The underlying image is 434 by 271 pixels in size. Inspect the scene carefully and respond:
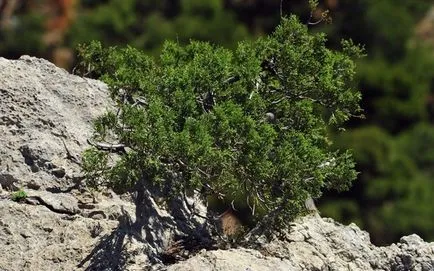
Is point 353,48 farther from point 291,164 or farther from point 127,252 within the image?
point 127,252

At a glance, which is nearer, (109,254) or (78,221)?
(109,254)

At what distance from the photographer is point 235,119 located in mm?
11102

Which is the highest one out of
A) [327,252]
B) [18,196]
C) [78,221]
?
[327,252]

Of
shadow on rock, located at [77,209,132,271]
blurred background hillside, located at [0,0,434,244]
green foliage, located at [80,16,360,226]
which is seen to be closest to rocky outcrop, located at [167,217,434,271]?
green foliage, located at [80,16,360,226]

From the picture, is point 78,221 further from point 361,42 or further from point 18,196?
point 361,42

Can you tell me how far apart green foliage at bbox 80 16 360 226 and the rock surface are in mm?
378

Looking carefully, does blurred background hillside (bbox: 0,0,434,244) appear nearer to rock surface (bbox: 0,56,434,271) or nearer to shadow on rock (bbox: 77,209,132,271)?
rock surface (bbox: 0,56,434,271)

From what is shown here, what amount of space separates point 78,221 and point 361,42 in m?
29.1

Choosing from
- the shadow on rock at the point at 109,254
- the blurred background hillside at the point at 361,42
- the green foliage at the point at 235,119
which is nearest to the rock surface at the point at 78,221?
the shadow on rock at the point at 109,254

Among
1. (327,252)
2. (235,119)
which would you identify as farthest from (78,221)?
(327,252)

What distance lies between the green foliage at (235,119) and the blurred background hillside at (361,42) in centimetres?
1991

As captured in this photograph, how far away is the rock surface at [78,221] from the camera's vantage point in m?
10.8

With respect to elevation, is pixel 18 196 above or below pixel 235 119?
below

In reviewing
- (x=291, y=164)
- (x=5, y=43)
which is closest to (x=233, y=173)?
(x=291, y=164)
